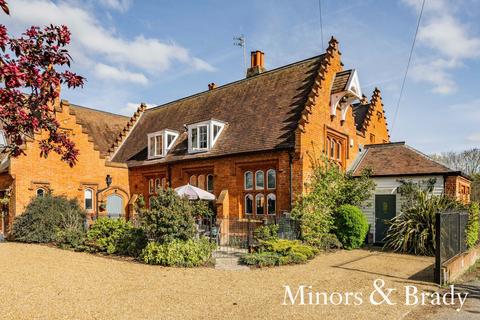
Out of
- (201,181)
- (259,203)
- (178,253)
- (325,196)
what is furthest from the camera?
(201,181)

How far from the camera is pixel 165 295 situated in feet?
28.2

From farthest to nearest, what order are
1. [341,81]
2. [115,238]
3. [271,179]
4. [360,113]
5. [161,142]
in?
[360,113] → [161,142] → [341,81] → [271,179] → [115,238]

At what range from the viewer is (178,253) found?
40.5 ft

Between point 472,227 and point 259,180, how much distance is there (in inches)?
381

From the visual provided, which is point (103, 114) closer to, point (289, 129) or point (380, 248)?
point (289, 129)

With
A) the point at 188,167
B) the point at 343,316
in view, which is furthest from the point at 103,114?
the point at 343,316

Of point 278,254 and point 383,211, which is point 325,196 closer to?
point 383,211

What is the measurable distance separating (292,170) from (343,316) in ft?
33.8

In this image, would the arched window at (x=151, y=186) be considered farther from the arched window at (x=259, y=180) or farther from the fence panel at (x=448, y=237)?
the fence panel at (x=448, y=237)

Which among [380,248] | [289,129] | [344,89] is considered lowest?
[380,248]

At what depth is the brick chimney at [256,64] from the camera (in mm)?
26069

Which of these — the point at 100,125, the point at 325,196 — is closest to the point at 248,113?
the point at 325,196

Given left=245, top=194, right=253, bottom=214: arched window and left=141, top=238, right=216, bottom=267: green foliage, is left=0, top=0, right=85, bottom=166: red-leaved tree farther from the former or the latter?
left=245, top=194, right=253, bottom=214: arched window

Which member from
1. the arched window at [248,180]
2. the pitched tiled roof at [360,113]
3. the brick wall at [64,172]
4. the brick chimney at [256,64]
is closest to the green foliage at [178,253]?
the arched window at [248,180]
